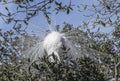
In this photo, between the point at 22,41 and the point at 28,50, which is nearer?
the point at 28,50

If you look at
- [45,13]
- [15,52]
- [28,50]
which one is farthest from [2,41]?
[45,13]

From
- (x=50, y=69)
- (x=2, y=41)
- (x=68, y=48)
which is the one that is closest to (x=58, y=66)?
(x=50, y=69)

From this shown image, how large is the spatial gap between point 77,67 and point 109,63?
138 cm

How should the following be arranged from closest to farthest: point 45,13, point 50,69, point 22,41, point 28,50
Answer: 1. point 45,13
2. point 50,69
3. point 28,50
4. point 22,41

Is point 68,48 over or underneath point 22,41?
over

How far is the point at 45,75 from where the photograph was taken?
8117 millimetres

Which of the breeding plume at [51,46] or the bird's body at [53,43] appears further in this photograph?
the bird's body at [53,43]

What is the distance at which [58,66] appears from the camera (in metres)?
8.08

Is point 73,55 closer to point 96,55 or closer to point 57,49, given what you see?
point 57,49

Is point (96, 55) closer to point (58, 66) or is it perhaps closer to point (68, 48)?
point (68, 48)

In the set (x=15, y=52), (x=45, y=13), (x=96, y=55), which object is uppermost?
(x=45, y=13)

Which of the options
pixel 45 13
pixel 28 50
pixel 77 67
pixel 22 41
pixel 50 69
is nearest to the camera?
pixel 45 13

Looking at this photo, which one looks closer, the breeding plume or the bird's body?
the breeding plume

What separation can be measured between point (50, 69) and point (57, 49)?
84 cm
